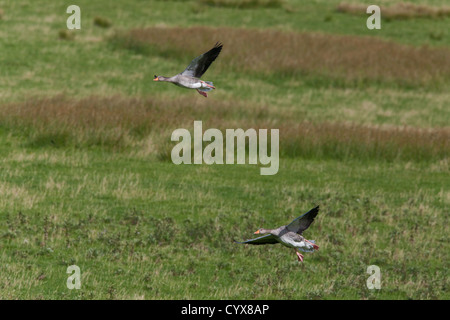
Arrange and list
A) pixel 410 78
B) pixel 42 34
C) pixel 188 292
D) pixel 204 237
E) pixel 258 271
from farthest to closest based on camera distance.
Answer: pixel 42 34, pixel 410 78, pixel 204 237, pixel 258 271, pixel 188 292

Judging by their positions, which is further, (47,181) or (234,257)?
(47,181)

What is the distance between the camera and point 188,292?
1666cm

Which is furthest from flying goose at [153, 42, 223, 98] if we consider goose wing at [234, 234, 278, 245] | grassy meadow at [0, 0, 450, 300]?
grassy meadow at [0, 0, 450, 300]

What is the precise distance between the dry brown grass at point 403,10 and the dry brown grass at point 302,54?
9.19 metres

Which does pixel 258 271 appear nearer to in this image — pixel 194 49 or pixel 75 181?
pixel 75 181

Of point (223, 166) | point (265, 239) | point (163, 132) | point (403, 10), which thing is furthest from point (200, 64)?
point (403, 10)

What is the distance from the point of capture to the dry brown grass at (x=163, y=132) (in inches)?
1159

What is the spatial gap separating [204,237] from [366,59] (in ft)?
84.4

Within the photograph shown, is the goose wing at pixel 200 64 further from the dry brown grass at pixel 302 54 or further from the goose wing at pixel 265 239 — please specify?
the dry brown grass at pixel 302 54

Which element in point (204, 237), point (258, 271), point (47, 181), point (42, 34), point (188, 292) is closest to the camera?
point (188, 292)

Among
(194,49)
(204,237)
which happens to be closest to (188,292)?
(204,237)

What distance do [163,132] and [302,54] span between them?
15.4 m

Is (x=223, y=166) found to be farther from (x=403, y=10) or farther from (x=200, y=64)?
(x=403, y=10)

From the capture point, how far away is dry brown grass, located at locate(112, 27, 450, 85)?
141 ft
